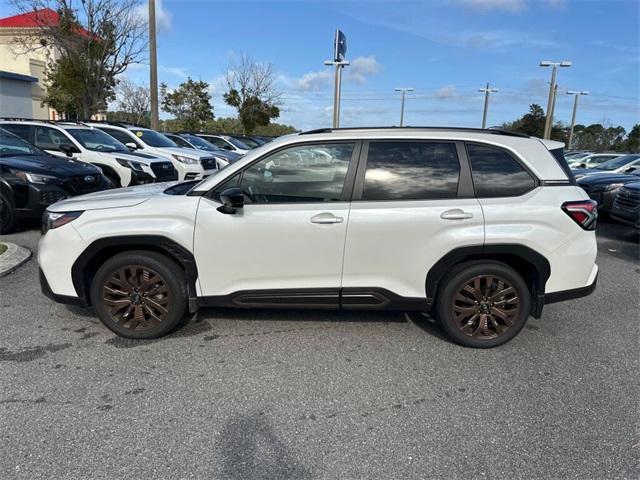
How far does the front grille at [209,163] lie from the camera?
1170 cm

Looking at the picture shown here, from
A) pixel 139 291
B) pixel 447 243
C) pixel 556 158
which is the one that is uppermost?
pixel 556 158

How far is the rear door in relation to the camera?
3.57 metres

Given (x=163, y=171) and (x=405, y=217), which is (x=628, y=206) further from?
(x=163, y=171)

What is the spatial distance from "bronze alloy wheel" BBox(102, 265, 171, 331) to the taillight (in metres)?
3.23

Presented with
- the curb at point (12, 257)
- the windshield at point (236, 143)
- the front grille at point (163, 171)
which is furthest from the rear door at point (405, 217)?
the windshield at point (236, 143)

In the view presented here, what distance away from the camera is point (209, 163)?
11984mm

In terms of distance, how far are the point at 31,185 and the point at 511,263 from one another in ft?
22.1

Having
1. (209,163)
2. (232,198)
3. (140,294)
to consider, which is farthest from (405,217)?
(209,163)

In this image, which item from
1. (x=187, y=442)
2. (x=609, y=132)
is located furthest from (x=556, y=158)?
(x=609, y=132)

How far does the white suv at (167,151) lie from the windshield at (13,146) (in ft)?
10.3

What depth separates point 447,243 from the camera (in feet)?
11.7

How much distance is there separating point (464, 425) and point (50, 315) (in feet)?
12.2

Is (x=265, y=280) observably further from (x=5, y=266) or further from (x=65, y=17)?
(x=65, y=17)

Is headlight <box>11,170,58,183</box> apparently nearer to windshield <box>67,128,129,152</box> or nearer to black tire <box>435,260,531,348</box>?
windshield <box>67,128,129,152</box>
